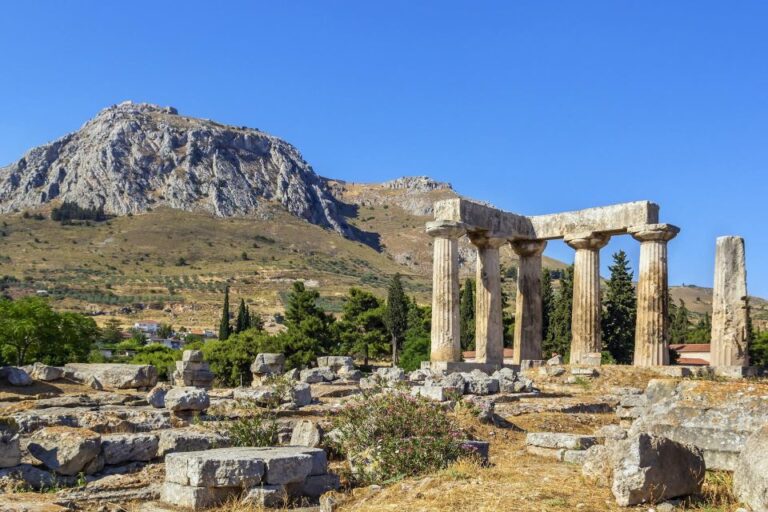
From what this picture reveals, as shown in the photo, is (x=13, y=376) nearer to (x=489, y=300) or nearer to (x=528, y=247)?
(x=489, y=300)

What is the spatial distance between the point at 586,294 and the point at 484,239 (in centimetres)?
443

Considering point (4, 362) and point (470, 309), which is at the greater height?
point (470, 309)

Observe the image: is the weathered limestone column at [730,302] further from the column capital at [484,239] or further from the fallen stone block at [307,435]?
the fallen stone block at [307,435]

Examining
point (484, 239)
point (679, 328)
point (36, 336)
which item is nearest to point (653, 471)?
point (484, 239)

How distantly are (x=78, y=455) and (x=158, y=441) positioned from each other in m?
1.31

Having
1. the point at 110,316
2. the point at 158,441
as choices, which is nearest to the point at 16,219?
A: the point at 110,316

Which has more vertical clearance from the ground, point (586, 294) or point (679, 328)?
point (586, 294)

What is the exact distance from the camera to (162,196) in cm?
17538

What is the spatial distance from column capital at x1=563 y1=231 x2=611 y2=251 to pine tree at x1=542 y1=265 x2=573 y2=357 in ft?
81.6

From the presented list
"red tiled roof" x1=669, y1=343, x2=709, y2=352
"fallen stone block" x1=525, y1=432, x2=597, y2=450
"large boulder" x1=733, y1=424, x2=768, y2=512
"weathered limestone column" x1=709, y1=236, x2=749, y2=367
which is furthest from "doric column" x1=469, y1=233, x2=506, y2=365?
"red tiled roof" x1=669, y1=343, x2=709, y2=352

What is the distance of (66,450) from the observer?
9258mm

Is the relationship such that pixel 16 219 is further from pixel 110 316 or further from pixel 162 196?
pixel 110 316

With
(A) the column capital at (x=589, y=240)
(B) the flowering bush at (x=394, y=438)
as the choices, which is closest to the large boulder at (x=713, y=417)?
(B) the flowering bush at (x=394, y=438)

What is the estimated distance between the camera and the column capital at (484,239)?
89.4 ft
